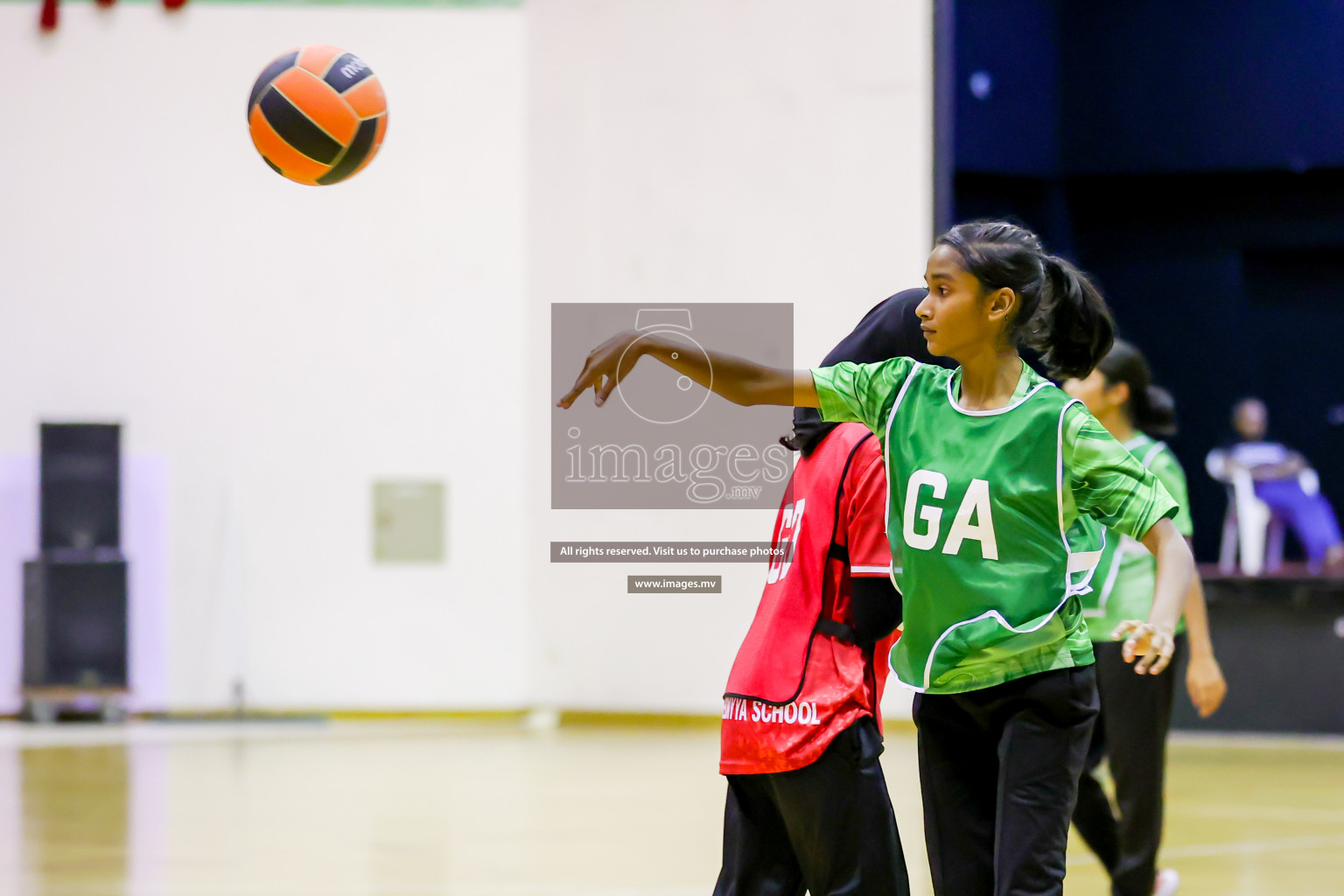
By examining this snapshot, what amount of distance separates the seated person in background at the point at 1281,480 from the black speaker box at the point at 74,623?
28.0 feet

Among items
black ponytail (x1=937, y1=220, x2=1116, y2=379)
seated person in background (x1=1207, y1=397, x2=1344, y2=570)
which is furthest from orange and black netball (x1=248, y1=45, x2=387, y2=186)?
seated person in background (x1=1207, y1=397, x2=1344, y2=570)

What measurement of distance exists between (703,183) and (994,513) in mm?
7288

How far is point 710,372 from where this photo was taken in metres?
2.34

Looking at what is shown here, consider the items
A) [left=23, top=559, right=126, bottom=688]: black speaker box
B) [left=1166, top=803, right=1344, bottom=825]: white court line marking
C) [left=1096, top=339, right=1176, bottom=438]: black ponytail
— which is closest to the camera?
[left=1096, top=339, right=1176, bottom=438]: black ponytail

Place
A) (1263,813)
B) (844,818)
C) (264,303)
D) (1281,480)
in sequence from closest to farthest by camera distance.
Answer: (844,818), (1263,813), (264,303), (1281,480)

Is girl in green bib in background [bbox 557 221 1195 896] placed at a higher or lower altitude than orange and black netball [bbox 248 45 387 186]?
lower

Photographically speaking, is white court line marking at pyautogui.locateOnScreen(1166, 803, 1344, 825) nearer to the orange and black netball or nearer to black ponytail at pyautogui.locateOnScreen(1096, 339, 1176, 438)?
black ponytail at pyautogui.locateOnScreen(1096, 339, 1176, 438)

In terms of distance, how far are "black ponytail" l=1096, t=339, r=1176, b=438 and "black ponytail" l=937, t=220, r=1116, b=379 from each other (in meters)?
1.71

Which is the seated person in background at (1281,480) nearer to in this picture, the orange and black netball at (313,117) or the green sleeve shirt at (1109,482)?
the orange and black netball at (313,117)

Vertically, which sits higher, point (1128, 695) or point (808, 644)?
point (808, 644)

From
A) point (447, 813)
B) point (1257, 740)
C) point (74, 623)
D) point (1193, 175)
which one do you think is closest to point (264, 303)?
point (74, 623)

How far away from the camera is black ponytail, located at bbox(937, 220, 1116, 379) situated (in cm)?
243

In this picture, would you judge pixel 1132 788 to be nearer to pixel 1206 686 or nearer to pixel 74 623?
pixel 1206 686

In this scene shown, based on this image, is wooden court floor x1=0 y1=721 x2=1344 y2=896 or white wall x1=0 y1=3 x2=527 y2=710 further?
white wall x1=0 y1=3 x2=527 y2=710
